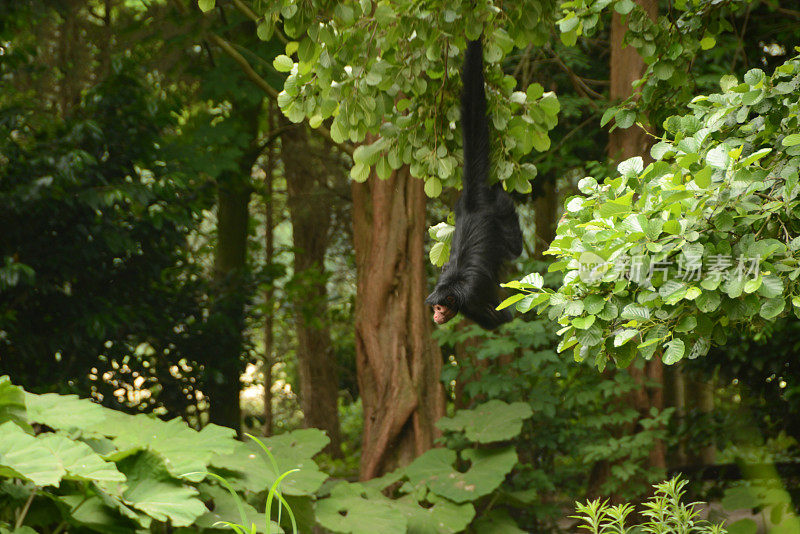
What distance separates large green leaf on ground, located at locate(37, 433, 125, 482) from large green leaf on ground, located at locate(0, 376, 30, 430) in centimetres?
26

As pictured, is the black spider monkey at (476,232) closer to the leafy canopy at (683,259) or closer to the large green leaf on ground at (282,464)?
the leafy canopy at (683,259)

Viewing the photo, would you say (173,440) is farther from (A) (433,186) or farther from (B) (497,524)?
(B) (497,524)

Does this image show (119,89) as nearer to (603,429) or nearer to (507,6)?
(507,6)

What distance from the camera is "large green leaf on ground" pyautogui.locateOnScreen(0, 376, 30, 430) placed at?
3.45 m

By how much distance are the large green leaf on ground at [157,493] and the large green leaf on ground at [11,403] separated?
1.71ft

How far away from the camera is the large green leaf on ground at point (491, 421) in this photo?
511 centimetres

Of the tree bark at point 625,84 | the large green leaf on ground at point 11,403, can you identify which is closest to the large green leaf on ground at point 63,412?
the large green leaf on ground at point 11,403

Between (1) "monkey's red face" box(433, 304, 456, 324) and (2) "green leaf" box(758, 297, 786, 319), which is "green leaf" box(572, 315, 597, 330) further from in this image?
(1) "monkey's red face" box(433, 304, 456, 324)

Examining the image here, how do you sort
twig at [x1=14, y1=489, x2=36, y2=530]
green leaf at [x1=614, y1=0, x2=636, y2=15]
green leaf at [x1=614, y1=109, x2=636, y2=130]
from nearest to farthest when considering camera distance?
green leaf at [x1=614, y1=0, x2=636, y2=15], green leaf at [x1=614, y1=109, x2=636, y2=130], twig at [x1=14, y1=489, x2=36, y2=530]

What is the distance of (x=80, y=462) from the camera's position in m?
3.17

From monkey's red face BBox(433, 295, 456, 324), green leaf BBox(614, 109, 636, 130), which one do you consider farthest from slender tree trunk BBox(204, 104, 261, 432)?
green leaf BBox(614, 109, 636, 130)

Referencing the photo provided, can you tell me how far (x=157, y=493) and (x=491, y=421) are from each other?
254 centimetres

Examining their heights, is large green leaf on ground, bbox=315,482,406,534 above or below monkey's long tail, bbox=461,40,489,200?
below

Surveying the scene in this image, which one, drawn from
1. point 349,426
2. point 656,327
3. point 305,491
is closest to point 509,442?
point 305,491
